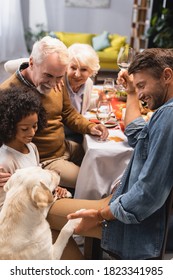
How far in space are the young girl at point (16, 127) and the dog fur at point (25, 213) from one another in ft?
1.32

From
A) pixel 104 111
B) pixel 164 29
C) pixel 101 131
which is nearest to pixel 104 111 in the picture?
pixel 104 111

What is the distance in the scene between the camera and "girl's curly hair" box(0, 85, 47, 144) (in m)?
1.69

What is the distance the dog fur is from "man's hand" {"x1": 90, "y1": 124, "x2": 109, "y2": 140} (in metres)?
0.79

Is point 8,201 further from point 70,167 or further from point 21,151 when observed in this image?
point 70,167

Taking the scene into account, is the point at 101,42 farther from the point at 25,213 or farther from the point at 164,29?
the point at 25,213

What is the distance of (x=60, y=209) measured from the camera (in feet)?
5.34

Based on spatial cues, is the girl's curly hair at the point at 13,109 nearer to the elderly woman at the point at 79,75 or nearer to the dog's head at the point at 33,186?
the dog's head at the point at 33,186

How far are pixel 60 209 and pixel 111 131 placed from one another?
693 millimetres

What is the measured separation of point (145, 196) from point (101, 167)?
728 mm

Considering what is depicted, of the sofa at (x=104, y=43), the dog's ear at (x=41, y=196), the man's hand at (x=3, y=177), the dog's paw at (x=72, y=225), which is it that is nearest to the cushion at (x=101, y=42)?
the sofa at (x=104, y=43)

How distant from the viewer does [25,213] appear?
1220mm

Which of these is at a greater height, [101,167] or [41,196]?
[41,196]

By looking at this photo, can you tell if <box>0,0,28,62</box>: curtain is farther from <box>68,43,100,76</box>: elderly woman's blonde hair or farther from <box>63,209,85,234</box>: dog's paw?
<box>63,209,85,234</box>: dog's paw

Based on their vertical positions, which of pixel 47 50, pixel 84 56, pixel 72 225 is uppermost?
pixel 47 50
